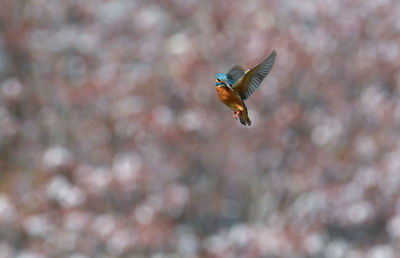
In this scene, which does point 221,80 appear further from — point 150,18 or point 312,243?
point 150,18

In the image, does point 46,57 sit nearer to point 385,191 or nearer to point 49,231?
point 49,231

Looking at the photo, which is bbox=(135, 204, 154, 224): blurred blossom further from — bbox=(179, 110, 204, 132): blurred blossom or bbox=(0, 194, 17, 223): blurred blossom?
bbox=(0, 194, 17, 223): blurred blossom

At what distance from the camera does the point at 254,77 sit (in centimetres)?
83

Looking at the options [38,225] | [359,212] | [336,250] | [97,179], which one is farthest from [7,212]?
[359,212]

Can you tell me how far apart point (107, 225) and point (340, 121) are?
323 centimetres

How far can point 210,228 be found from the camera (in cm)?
802

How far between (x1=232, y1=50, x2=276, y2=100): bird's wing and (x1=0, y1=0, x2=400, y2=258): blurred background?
6326 millimetres

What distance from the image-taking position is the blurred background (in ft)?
24.2

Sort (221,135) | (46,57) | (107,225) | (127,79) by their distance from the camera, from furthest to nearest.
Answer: (46,57)
(127,79)
(221,135)
(107,225)

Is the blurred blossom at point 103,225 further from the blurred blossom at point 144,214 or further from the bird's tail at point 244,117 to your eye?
the bird's tail at point 244,117

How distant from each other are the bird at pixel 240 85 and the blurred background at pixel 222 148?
249 inches

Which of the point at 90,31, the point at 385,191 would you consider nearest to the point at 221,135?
the point at 385,191

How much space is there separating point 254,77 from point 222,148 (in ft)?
22.7

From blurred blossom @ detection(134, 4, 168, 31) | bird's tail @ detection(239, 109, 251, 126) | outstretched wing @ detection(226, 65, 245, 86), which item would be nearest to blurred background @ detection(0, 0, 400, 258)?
blurred blossom @ detection(134, 4, 168, 31)
